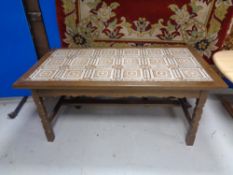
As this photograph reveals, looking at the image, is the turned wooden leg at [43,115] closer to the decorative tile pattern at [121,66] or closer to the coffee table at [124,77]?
the coffee table at [124,77]

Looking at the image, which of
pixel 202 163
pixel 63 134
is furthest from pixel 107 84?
pixel 202 163

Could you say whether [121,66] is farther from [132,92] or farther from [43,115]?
[43,115]

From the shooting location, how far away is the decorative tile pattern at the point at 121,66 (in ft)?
3.44

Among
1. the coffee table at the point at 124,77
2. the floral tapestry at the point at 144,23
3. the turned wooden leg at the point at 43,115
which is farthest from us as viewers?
the floral tapestry at the point at 144,23

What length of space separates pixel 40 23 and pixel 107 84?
888 millimetres

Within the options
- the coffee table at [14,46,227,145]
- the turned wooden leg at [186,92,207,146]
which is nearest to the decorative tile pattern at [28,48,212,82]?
the coffee table at [14,46,227,145]

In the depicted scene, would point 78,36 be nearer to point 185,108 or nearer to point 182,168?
point 185,108

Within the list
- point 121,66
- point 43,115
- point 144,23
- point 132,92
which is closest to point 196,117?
point 132,92

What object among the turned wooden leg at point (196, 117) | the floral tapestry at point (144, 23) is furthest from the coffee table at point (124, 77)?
the floral tapestry at point (144, 23)

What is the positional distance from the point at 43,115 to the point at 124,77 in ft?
2.01

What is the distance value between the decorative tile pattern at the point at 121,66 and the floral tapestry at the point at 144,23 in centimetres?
14

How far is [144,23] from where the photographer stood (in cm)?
142

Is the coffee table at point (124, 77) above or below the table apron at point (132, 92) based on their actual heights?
above

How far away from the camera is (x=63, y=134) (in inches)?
55.6
